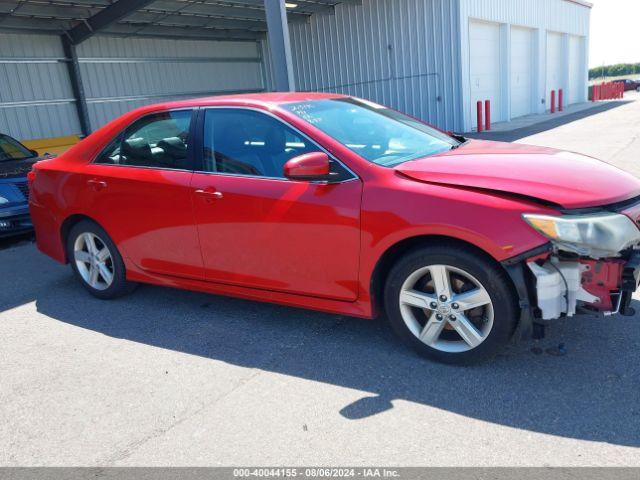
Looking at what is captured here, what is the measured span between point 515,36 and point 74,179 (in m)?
20.1

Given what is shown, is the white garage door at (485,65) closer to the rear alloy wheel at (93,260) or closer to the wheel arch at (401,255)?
the rear alloy wheel at (93,260)

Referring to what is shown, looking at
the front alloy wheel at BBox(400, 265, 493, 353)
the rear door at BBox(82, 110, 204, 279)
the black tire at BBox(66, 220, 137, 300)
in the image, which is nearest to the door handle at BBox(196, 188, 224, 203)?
the rear door at BBox(82, 110, 204, 279)

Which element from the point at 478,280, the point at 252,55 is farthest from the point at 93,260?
the point at 252,55

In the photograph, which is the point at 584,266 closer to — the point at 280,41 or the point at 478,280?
the point at 478,280

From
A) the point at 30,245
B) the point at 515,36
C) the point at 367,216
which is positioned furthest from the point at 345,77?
the point at 367,216

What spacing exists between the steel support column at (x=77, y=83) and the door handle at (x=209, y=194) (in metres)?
13.0

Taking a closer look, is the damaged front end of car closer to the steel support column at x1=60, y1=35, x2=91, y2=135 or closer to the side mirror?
the side mirror

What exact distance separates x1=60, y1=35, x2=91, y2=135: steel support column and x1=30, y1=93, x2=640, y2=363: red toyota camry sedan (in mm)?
11924

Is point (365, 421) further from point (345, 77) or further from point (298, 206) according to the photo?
point (345, 77)

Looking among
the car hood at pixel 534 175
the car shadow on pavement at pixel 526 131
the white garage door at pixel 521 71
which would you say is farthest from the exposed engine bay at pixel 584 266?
the white garage door at pixel 521 71

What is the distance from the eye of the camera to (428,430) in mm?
2672

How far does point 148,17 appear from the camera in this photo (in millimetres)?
15594

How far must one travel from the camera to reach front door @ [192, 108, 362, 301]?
3332 mm

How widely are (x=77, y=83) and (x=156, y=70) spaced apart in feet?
9.91
